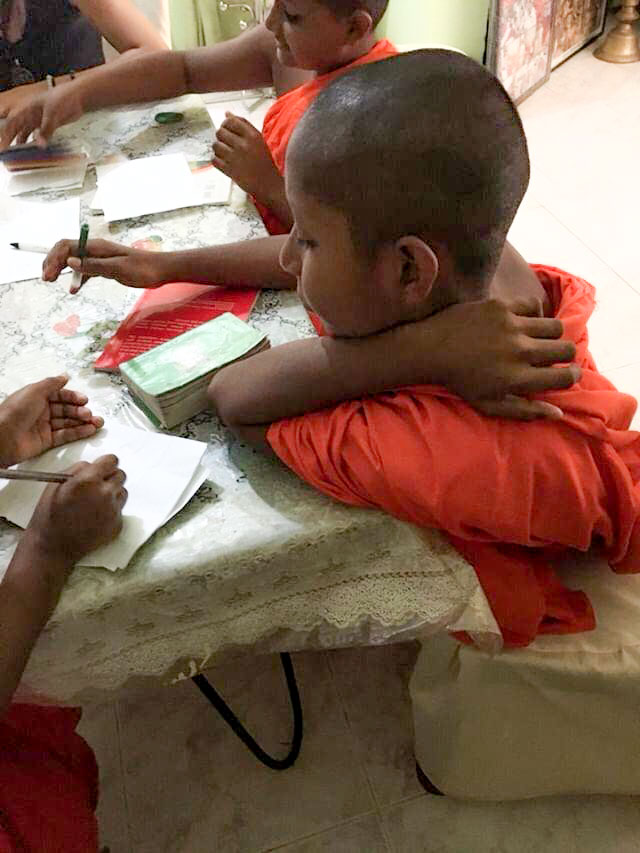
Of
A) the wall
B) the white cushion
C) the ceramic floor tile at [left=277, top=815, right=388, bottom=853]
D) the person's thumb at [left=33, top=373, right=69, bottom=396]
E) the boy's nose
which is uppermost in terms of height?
the boy's nose

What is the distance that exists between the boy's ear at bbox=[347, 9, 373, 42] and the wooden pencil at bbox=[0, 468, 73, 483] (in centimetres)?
66

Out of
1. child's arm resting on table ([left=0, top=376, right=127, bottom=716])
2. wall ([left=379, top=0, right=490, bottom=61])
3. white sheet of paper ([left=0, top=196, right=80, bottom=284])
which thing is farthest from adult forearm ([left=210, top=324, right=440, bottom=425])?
wall ([left=379, top=0, right=490, bottom=61])

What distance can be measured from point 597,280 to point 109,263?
1458mm

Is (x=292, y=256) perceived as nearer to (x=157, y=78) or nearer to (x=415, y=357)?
(x=415, y=357)

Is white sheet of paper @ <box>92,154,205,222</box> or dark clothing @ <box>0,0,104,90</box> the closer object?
white sheet of paper @ <box>92,154,205,222</box>

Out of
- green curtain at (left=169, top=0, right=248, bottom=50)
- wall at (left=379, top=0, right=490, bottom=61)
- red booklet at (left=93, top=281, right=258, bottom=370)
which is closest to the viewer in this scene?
red booklet at (left=93, top=281, right=258, bottom=370)

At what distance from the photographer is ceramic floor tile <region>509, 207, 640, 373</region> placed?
5.96ft

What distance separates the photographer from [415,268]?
643 mm

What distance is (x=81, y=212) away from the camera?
3.53 feet

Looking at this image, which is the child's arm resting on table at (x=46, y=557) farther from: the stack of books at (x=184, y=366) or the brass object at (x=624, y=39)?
the brass object at (x=624, y=39)

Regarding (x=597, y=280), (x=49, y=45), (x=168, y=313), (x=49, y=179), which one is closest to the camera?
(x=168, y=313)

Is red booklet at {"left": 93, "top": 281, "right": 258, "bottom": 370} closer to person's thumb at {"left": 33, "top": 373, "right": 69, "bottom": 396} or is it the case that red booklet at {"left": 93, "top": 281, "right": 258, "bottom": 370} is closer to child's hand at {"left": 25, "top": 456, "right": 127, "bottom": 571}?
person's thumb at {"left": 33, "top": 373, "right": 69, "bottom": 396}

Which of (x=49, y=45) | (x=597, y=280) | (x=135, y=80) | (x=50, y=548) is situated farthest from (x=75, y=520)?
(x=597, y=280)

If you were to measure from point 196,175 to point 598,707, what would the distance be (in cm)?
88
